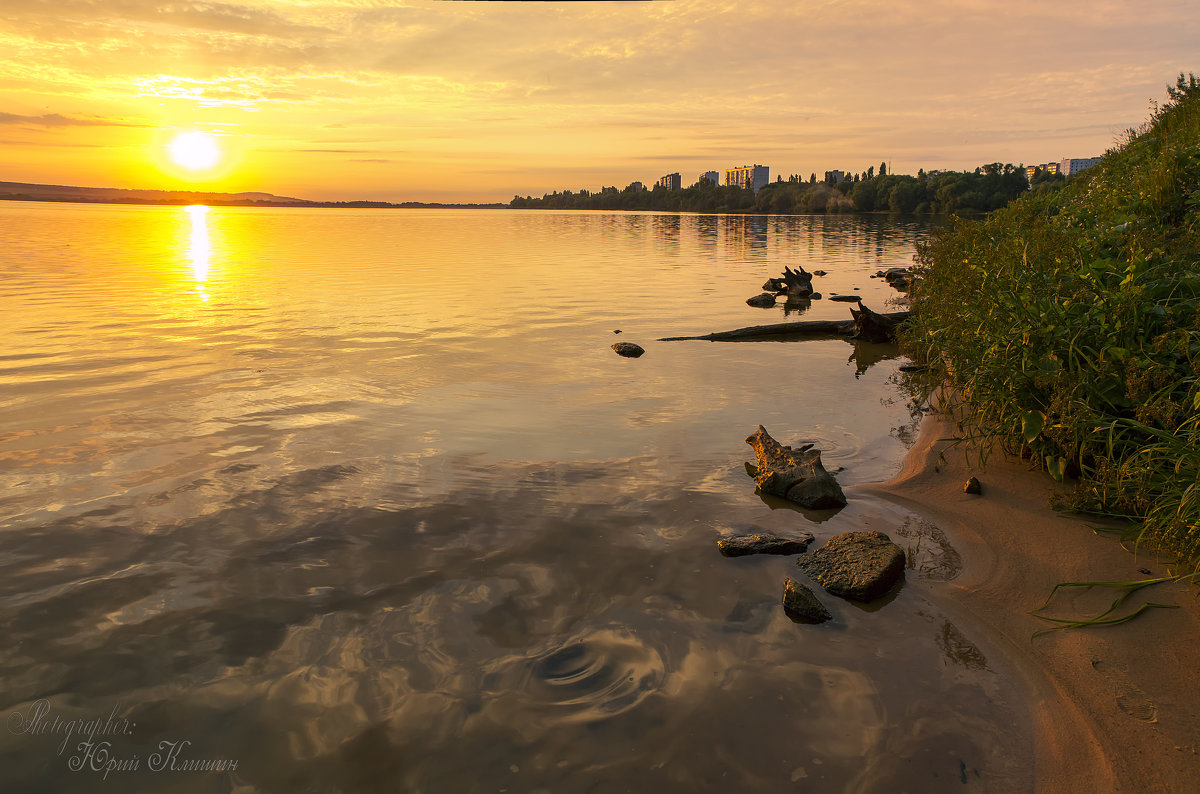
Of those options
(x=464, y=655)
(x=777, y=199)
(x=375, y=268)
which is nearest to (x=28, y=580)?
(x=464, y=655)

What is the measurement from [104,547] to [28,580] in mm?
762

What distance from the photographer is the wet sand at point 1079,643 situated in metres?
4.53

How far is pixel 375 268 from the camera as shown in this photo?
135 feet

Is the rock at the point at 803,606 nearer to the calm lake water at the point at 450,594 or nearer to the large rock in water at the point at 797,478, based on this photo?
the calm lake water at the point at 450,594

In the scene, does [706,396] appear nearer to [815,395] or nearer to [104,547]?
[815,395]

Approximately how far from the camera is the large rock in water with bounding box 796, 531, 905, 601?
6543 millimetres

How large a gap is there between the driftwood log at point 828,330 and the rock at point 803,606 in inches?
563

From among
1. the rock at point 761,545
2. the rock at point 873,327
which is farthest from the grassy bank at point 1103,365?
the rock at point 873,327

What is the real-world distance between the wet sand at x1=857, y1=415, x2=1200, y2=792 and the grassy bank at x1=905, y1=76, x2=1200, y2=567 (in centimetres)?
52

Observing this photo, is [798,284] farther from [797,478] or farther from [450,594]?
[450,594]

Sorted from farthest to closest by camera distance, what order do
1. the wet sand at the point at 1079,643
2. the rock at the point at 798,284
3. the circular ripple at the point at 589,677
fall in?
the rock at the point at 798,284, the circular ripple at the point at 589,677, the wet sand at the point at 1079,643

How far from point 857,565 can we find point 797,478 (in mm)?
2297

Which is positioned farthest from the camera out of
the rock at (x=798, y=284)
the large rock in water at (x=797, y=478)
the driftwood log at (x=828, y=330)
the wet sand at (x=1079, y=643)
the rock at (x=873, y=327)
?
the rock at (x=798, y=284)

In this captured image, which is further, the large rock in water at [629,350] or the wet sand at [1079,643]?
the large rock in water at [629,350]
